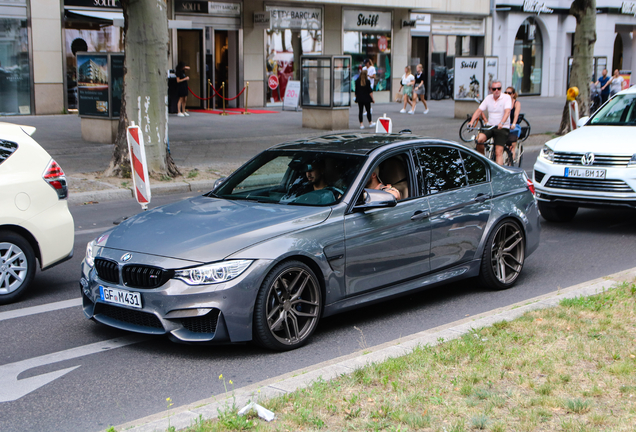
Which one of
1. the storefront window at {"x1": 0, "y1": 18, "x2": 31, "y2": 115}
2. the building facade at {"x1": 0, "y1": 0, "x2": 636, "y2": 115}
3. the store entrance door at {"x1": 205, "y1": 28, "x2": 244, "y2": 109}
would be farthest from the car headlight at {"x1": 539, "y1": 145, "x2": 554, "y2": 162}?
the store entrance door at {"x1": 205, "y1": 28, "x2": 244, "y2": 109}

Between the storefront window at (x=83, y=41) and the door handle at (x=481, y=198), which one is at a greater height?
the storefront window at (x=83, y=41)

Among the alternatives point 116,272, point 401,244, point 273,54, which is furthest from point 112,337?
point 273,54

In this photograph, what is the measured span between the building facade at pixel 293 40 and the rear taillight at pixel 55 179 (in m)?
15.9

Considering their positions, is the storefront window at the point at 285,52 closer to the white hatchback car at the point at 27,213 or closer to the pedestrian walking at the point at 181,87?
the pedestrian walking at the point at 181,87

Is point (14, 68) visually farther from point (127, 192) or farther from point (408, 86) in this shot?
point (408, 86)

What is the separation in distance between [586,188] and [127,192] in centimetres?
739

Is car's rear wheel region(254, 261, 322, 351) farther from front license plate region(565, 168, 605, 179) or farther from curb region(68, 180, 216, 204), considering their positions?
curb region(68, 180, 216, 204)

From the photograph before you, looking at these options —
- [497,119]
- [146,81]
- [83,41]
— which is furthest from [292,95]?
[146,81]

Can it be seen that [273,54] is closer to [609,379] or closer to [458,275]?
[458,275]

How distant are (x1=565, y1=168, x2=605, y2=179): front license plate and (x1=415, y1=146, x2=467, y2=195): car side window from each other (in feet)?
11.4

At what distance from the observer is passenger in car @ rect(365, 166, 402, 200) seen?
6.40m

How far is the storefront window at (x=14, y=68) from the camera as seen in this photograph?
24.0 m

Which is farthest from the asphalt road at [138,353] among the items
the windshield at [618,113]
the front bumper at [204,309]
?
the windshield at [618,113]

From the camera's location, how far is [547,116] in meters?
30.4
